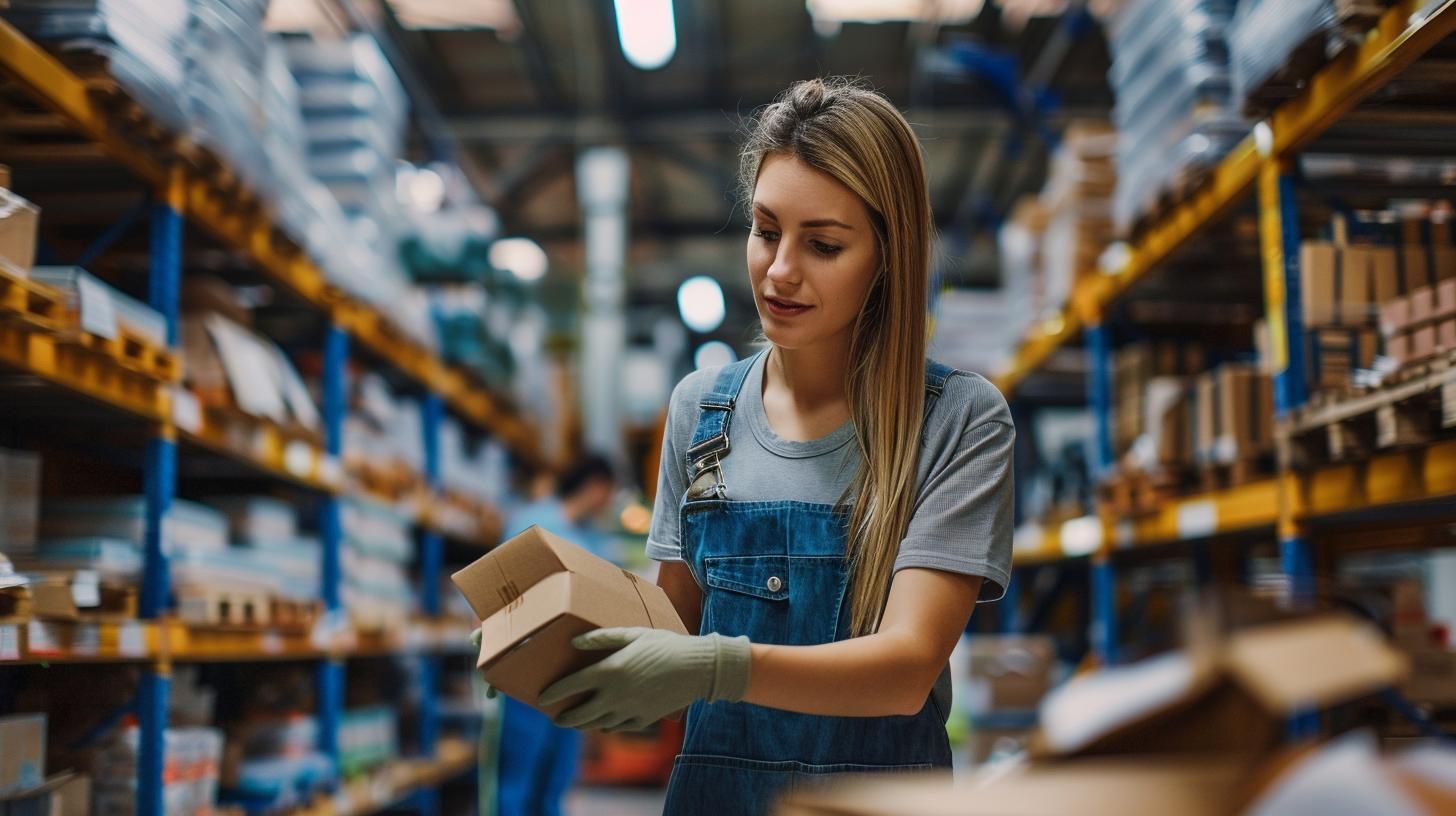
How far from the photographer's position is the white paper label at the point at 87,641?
10.0 feet

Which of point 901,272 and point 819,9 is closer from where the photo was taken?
point 901,272

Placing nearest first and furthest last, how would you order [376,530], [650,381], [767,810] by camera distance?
[767,810], [376,530], [650,381]

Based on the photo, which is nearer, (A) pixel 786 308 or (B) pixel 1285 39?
(A) pixel 786 308

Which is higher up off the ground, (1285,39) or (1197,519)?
(1285,39)

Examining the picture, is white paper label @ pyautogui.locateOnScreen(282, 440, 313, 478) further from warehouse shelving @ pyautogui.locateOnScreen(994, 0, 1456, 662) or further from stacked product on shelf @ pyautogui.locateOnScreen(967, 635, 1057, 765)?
stacked product on shelf @ pyautogui.locateOnScreen(967, 635, 1057, 765)

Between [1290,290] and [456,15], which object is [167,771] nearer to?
[1290,290]

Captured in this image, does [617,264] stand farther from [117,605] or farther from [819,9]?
[117,605]

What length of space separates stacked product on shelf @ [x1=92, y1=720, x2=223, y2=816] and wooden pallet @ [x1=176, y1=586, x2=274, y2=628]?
34 centimetres

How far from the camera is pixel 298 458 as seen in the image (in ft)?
15.9

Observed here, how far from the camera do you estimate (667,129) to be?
10586 millimetres

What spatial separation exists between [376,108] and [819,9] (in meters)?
4.05

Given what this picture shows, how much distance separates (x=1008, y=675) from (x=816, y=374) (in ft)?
15.5

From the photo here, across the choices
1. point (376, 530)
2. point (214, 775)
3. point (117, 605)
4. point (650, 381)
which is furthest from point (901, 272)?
point (650, 381)

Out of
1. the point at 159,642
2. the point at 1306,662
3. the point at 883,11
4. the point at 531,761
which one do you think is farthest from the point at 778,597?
the point at 883,11
